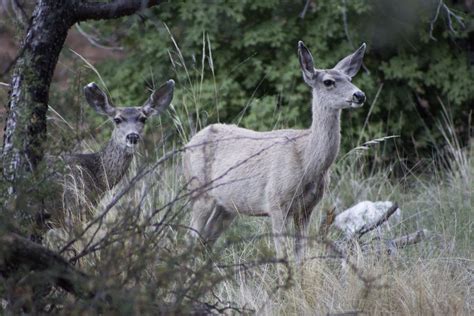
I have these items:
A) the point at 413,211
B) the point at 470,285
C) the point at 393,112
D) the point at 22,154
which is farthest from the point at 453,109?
the point at 22,154

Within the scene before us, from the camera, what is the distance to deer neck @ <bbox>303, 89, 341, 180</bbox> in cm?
693

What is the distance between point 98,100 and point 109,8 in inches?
90.7

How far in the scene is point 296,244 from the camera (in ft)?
20.1

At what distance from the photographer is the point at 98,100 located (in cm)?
772

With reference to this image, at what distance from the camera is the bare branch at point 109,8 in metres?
5.48

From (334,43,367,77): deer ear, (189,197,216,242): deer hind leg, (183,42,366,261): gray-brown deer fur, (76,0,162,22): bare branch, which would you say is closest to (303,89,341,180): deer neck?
(183,42,366,261): gray-brown deer fur

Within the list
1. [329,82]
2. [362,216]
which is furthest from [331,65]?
[329,82]

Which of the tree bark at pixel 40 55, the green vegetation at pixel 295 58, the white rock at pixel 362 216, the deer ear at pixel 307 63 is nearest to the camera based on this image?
the tree bark at pixel 40 55

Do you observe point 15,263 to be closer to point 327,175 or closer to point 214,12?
point 327,175

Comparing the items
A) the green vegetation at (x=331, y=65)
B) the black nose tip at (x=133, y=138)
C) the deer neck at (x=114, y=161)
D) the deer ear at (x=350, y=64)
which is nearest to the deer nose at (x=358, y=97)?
the deer ear at (x=350, y=64)

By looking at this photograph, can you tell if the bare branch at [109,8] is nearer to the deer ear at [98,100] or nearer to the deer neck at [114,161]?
the deer ear at [98,100]

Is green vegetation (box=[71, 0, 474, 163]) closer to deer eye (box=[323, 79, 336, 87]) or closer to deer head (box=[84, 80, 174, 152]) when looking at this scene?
deer head (box=[84, 80, 174, 152])

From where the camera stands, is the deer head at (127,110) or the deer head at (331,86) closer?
the deer head at (331,86)

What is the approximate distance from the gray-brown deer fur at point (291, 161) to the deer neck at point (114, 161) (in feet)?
1.91
